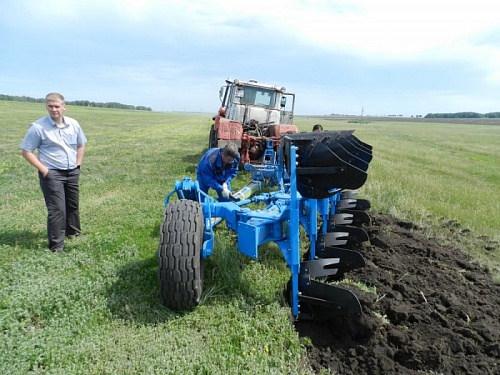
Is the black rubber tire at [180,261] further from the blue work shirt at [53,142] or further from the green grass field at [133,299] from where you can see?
the blue work shirt at [53,142]

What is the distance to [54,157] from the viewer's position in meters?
4.78

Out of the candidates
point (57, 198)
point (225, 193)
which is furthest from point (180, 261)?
point (57, 198)

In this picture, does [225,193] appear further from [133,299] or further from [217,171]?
[133,299]

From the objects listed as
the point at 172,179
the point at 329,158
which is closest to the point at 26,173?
the point at 172,179

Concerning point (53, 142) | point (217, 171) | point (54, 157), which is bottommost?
point (217, 171)

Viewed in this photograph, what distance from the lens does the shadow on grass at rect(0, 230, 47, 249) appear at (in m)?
4.97

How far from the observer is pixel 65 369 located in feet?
8.85

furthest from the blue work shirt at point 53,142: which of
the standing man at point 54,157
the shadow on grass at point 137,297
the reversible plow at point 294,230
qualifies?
the reversible plow at point 294,230

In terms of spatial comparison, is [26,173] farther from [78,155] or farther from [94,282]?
[94,282]

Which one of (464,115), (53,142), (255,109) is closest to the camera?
(53,142)

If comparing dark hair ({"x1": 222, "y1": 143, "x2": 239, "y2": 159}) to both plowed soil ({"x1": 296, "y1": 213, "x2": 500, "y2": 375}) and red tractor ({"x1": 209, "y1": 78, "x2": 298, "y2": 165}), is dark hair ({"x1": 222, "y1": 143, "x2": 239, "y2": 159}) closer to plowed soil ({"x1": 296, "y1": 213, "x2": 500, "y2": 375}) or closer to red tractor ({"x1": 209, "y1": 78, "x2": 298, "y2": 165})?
plowed soil ({"x1": 296, "y1": 213, "x2": 500, "y2": 375})

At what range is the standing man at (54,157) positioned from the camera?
4594 millimetres

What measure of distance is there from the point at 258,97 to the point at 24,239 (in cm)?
850

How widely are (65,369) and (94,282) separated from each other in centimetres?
129
